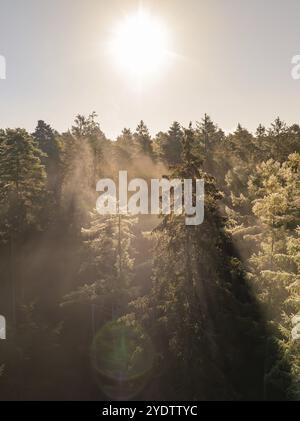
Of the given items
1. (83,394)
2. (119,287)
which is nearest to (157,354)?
(119,287)

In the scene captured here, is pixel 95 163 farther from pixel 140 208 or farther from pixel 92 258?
pixel 92 258

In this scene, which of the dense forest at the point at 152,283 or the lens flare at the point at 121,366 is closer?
the dense forest at the point at 152,283

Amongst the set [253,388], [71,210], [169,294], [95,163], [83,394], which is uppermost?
[95,163]

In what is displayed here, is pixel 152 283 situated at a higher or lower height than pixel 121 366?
higher

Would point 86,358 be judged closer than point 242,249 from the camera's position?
No

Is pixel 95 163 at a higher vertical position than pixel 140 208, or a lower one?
higher

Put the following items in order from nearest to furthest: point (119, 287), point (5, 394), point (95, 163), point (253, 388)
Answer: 1. point (253, 388)
2. point (119, 287)
3. point (5, 394)
4. point (95, 163)

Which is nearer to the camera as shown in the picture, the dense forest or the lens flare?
the dense forest

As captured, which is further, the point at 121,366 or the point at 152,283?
Answer: the point at 152,283
